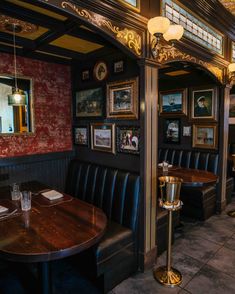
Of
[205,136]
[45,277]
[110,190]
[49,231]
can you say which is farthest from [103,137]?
[205,136]

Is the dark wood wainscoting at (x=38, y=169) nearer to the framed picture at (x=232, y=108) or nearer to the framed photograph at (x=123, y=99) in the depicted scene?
the framed photograph at (x=123, y=99)

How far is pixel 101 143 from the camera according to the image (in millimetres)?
3164

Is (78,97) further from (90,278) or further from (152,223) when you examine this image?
(90,278)

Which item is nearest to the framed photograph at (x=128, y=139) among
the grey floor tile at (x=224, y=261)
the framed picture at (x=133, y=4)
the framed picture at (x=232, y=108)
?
the framed picture at (x=133, y=4)

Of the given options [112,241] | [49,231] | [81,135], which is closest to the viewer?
[49,231]

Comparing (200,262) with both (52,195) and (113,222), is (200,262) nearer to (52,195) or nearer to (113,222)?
(113,222)

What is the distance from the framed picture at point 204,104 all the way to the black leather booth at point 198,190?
2.42 ft

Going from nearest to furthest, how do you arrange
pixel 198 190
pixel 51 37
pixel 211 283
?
pixel 211 283, pixel 51 37, pixel 198 190

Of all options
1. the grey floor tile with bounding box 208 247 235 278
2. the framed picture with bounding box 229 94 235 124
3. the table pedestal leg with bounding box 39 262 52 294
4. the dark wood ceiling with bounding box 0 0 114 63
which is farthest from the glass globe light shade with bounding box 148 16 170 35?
the framed picture with bounding box 229 94 235 124

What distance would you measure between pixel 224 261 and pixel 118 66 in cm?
268

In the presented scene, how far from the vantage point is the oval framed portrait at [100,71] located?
3.00 meters

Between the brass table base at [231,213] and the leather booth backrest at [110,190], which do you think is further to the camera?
the brass table base at [231,213]

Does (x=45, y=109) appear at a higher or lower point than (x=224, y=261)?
higher

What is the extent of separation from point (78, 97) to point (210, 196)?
282 centimetres
